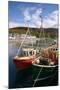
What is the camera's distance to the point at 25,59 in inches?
81.6

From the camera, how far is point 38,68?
2.10 metres

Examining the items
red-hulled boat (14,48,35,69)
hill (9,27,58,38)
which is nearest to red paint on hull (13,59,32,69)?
red-hulled boat (14,48,35,69)

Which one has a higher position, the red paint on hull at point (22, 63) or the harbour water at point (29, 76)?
the red paint on hull at point (22, 63)

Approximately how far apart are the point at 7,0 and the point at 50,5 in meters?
0.46

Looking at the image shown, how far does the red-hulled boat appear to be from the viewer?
205 cm

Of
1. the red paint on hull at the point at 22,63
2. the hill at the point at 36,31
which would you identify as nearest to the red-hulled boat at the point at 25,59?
the red paint on hull at the point at 22,63

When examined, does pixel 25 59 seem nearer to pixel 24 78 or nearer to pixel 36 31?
pixel 24 78

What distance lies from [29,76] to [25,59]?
18 centimetres

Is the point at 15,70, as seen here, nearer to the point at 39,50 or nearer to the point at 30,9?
the point at 39,50

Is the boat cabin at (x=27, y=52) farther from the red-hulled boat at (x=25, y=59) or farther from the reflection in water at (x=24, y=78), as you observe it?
the reflection in water at (x=24, y=78)

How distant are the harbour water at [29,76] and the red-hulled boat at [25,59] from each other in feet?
0.13

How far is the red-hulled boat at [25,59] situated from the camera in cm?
205

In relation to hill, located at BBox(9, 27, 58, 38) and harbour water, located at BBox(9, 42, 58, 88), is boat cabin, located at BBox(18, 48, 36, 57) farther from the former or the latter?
hill, located at BBox(9, 27, 58, 38)

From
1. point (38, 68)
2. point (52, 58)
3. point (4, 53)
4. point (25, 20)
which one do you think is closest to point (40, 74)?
point (38, 68)
